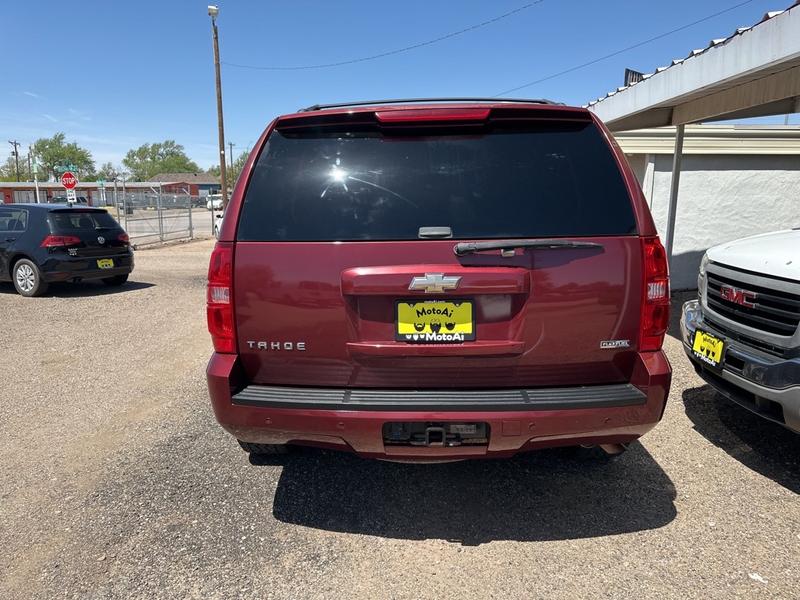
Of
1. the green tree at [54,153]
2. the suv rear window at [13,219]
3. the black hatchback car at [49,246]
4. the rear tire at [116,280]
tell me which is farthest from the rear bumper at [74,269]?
the green tree at [54,153]

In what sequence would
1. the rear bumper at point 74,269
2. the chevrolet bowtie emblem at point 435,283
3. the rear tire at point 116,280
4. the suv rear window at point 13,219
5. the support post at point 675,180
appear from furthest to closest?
the rear tire at point 116,280, the suv rear window at point 13,219, the rear bumper at point 74,269, the support post at point 675,180, the chevrolet bowtie emblem at point 435,283

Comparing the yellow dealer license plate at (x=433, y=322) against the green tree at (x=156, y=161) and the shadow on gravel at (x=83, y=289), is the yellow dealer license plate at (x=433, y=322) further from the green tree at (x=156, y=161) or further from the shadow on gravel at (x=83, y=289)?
the green tree at (x=156, y=161)

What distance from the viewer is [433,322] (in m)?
2.36

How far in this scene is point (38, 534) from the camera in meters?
2.74

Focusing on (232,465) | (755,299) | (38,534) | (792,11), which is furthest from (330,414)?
(792,11)

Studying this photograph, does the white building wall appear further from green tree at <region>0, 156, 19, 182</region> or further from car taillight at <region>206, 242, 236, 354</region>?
green tree at <region>0, 156, 19, 182</region>

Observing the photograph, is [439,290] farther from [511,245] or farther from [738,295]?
[738,295]

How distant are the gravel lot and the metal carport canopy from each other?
3030mm

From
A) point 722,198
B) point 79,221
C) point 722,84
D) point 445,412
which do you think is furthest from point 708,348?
point 79,221

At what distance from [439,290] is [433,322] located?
0.16 metres

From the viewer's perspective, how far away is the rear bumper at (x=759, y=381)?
2.94m

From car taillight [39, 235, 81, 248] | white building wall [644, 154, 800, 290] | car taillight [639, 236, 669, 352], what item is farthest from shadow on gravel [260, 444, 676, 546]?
car taillight [39, 235, 81, 248]

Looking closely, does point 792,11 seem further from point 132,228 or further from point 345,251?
point 132,228

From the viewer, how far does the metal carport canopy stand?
4.43 metres
